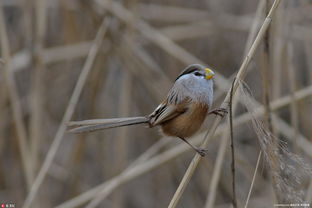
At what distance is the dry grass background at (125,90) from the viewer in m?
2.53

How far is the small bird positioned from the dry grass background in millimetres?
306

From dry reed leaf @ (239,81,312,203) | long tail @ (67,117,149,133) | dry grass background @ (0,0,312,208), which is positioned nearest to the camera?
dry reed leaf @ (239,81,312,203)

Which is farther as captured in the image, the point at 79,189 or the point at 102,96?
the point at 102,96

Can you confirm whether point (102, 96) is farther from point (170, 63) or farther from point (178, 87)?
point (178, 87)

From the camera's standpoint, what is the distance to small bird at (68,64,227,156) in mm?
1776

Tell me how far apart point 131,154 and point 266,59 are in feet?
6.86

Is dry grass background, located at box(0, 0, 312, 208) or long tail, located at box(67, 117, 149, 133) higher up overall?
dry grass background, located at box(0, 0, 312, 208)

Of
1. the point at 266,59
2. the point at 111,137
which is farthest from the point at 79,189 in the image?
the point at 266,59

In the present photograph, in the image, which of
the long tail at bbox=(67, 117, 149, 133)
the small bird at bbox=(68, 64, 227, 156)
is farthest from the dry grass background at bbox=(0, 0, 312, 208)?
the long tail at bbox=(67, 117, 149, 133)

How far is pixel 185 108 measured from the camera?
1.84 meters

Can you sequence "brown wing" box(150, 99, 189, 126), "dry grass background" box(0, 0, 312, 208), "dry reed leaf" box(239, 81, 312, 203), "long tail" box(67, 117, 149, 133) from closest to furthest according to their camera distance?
"dry reed leaf" box(239, 81, 312, 203), "long tail" box(67, 117, 149, 133), "brown wing" box(150, 99, 189, 126), "dry grass background" box(0, 0, 312, 208)

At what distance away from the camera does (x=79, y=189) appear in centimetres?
314

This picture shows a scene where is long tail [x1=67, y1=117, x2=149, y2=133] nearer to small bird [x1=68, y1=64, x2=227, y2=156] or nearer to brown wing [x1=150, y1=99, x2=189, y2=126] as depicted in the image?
small bird [x1=68, y1=64, x2=227, y2=156]

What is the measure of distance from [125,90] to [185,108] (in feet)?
3.66
